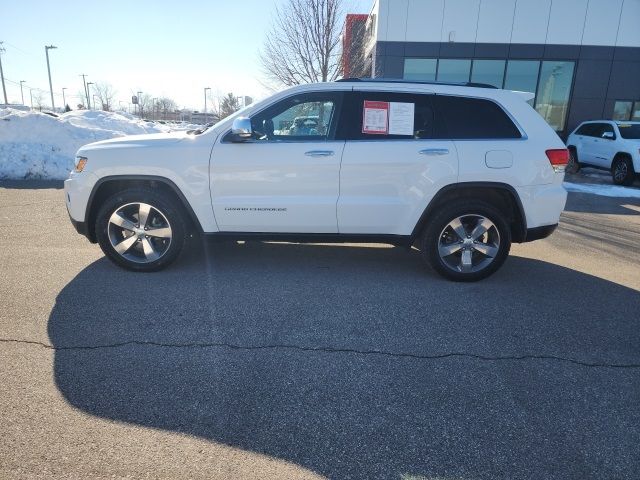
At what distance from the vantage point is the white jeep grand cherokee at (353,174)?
4.07 meters

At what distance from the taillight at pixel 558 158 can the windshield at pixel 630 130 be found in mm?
10101

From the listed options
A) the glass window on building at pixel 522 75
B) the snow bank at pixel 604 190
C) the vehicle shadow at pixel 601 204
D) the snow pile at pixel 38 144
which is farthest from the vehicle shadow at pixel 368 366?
the glass window on building at pixel 522 75

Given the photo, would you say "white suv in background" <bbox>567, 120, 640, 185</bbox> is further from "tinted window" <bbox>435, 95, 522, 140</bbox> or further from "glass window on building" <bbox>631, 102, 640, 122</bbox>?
"tinted window" <bbox>435, 95, 522, 140</bbox>

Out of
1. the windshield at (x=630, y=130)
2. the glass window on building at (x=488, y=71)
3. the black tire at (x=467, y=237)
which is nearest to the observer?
Result: the black tire at (x=467, y=237)

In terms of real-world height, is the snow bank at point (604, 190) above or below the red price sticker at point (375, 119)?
below

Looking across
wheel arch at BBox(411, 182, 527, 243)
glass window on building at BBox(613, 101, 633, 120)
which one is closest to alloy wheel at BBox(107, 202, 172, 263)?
wheel arch at BBox(411, 182, 527, 243)

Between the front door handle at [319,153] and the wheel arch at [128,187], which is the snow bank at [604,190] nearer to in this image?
the front door handle at [319,153]

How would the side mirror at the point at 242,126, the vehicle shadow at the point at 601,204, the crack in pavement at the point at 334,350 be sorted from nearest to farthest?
the crack in pavement at the point at 334,350 → the side mirror at the point at 242,126 → the vehicle shadow at the point at 601,204

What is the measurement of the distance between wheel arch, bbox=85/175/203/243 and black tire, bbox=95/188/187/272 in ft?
0.29

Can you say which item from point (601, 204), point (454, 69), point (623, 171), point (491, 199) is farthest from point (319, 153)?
point (454, 69)

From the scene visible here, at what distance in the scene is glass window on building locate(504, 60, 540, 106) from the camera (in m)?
16.8

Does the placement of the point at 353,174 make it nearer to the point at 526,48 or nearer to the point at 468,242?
the point at 468,242

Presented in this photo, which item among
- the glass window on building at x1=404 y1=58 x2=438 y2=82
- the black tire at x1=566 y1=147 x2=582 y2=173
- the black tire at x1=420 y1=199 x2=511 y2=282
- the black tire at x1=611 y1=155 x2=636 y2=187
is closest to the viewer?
the black tire at x1=420 y1=199 x2=511 y2=282

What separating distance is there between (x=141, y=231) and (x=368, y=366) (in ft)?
9.21
